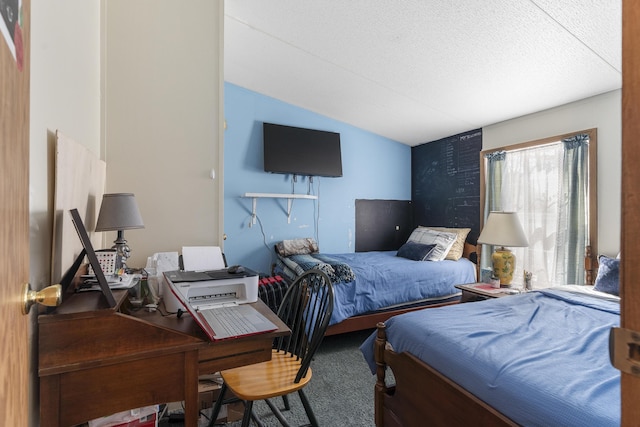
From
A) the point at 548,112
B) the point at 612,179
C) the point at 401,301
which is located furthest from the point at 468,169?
the point at 401,301

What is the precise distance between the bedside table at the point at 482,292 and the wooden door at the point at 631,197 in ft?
7.62

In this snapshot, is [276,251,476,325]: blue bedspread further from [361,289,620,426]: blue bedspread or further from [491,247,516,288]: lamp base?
[361,289,620,426]: blue bedspread

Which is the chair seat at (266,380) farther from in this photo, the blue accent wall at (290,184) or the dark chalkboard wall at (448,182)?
the dark chalkboard wall at (448,182)

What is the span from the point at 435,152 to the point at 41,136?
13.1 ft

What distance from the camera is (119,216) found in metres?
1.47

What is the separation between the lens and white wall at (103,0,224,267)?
1.84 meters

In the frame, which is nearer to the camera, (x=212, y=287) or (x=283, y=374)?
(x=212, y=287)

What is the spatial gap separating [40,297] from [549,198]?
349cm

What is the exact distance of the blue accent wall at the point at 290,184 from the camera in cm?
342

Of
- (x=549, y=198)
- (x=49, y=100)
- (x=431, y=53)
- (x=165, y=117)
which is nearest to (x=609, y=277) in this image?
(x=549, y=198)

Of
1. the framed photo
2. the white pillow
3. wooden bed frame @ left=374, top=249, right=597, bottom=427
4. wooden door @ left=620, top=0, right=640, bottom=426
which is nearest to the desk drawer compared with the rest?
the framed photo

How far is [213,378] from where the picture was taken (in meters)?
1.92

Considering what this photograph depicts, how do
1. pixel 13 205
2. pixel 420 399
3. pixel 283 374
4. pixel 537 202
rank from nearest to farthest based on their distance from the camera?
pixel 13 205, pixel 420 399, pixel 283 374, pixel 537 202

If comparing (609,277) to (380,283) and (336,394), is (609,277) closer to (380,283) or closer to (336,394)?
(380,283)
